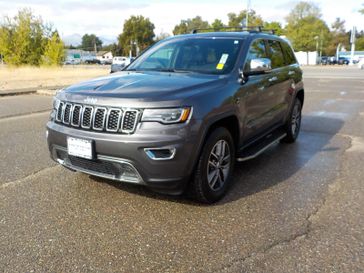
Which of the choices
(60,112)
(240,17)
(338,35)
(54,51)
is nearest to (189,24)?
(240,17)

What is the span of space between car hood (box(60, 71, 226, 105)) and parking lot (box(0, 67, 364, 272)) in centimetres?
115

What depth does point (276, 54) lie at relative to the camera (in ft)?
18.5

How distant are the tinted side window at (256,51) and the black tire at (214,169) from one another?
1016 millimetres

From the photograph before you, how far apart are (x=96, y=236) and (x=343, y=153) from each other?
4.35m

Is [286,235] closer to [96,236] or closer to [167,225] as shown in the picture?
[167,225]

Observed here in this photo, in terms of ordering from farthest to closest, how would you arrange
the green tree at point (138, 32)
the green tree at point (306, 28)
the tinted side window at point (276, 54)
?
the green tree at point (138, 32) < the green tree at point (306, 28) < the tinted side window at point (276, 54)

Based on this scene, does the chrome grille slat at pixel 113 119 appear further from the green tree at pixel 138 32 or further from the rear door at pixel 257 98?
the green tree at pixel 138 32

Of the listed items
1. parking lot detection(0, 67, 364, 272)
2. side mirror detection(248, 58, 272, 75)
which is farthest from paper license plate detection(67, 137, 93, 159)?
side mirror detection(248, 58, 272, 75)

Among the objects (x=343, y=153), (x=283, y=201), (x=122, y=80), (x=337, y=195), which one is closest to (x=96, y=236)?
(x=122, y=80)

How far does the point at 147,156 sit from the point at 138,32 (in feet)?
270

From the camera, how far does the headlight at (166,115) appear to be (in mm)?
3225

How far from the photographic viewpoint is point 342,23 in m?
96.1

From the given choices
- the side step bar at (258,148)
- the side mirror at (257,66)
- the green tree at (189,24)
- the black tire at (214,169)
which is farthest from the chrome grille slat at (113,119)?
the green tree at (189,24)

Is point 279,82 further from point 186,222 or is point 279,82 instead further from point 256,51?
point 186,222
